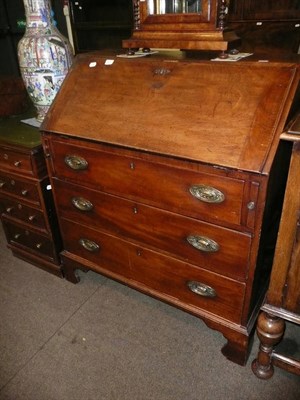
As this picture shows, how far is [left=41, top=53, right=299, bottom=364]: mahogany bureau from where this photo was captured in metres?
1.03

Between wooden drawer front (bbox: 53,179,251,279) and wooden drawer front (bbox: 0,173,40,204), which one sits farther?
wooden drawer front (bbox: 0,173,40,204)

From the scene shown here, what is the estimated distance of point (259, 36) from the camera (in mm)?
2604

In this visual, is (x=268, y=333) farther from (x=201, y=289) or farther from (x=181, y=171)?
(x=181, y=171)

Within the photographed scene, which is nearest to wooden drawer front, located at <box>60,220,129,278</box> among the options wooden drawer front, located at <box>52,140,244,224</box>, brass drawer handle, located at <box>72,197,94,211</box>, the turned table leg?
brass drawer handle, located at <box>72,197,94,211</box>

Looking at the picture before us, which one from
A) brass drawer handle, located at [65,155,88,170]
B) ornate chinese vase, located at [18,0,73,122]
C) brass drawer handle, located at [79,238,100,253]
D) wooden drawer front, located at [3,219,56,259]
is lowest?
wooden drawer front, located at [3,219,56,259]

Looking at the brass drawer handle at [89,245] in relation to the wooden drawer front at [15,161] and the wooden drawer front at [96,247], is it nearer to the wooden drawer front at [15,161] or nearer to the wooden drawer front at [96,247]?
the wooden drawer front at [96,247]

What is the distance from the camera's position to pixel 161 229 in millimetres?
1308

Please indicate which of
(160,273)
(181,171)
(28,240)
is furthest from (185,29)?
(28,240)

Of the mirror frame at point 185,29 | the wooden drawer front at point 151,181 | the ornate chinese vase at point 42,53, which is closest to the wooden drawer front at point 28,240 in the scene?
the wooden drawer front at point 151,181

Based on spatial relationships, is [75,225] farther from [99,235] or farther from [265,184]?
[265,184]

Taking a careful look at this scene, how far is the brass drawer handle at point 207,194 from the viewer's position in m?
1.06

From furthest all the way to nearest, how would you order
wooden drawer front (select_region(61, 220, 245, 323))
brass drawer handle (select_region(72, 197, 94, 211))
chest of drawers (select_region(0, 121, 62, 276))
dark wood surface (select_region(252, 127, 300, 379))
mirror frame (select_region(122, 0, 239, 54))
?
chest of drawers (select_region(0, 121, 62, 276)) < brass drawer handle (select_region(72, 197, 94, 211)) < wooden drawer front (select_region(61, 220, 245, 323)) < mirror frame (select_region(122, 0, 239, 54)) < dark wood surface (select_region(252, 127, 300, 379))

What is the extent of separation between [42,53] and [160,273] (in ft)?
4.13

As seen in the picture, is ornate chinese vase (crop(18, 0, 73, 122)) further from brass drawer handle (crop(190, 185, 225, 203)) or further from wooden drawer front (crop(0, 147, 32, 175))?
brass drawer handle (crop(190, 185, 225, 203))
